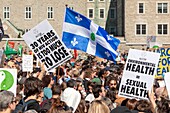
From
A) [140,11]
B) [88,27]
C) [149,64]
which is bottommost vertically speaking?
[149,64]

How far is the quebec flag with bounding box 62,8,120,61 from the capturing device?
13.4m

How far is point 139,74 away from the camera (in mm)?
8852

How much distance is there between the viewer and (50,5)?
64250mm

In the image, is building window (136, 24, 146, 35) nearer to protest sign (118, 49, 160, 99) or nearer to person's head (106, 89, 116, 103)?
person's head (106, 89, 116, 103)

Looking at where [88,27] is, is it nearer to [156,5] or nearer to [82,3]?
[156,5]

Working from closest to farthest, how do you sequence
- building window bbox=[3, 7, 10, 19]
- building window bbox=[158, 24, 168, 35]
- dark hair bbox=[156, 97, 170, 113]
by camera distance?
dark hair bbox=[156, 97, 170, 113], building window bbox=[158, 24, 168, 35], building window bbox=[3, 7, 10, 19]

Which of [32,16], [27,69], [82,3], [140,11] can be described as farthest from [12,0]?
[27,69]

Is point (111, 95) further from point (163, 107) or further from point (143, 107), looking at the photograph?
point (143, 107)

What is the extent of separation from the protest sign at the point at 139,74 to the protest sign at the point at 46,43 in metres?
2.77

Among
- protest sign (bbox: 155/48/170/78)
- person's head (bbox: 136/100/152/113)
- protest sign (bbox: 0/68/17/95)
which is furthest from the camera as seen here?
protest sign (bbox: 155/48/170/78)

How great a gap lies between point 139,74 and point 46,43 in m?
3.40

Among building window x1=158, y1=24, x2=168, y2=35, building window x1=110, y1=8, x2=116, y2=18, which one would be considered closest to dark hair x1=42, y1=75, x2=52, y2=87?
building window x1=158, y1=24, x2=168, y2=35

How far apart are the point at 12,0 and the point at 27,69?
1957 inches

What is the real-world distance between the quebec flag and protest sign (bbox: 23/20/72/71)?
1875mm
